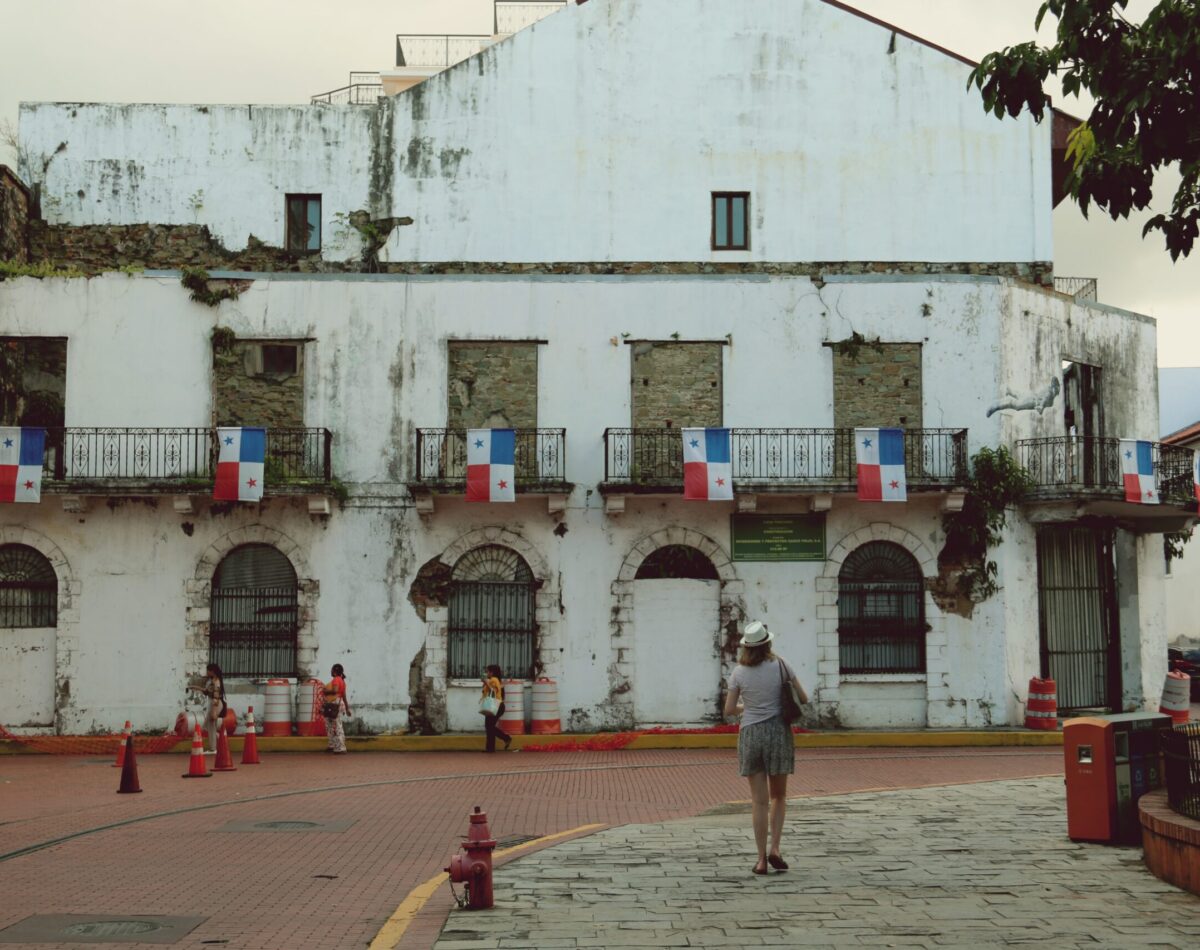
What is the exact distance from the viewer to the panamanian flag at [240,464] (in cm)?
2558

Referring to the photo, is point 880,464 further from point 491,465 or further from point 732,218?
point 732,218

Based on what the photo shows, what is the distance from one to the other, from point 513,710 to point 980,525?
8738mm

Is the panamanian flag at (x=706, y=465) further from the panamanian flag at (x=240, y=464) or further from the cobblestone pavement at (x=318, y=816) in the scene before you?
the panamanian flag at (x=240, y=464)

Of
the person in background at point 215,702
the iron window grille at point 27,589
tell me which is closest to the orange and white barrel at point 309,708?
the person in background at point 215,702

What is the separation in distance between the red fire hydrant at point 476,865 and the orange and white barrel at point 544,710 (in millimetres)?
16037

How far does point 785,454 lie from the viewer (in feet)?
88.5

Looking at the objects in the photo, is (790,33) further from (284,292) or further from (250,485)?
(250,485)

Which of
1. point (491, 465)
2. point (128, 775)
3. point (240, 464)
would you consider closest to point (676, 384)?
point (491, 465)

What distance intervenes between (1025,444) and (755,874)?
17921mm

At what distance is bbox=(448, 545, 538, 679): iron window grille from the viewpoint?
26.7m

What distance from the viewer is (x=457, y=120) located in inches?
1179

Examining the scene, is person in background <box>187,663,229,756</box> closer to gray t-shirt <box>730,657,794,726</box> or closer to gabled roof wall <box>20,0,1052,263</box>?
gabled roof wall <box>20,0,1052,263</box>

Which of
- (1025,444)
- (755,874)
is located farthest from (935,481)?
(755,874)

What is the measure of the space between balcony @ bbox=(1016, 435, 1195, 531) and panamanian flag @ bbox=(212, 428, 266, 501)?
13.3m
